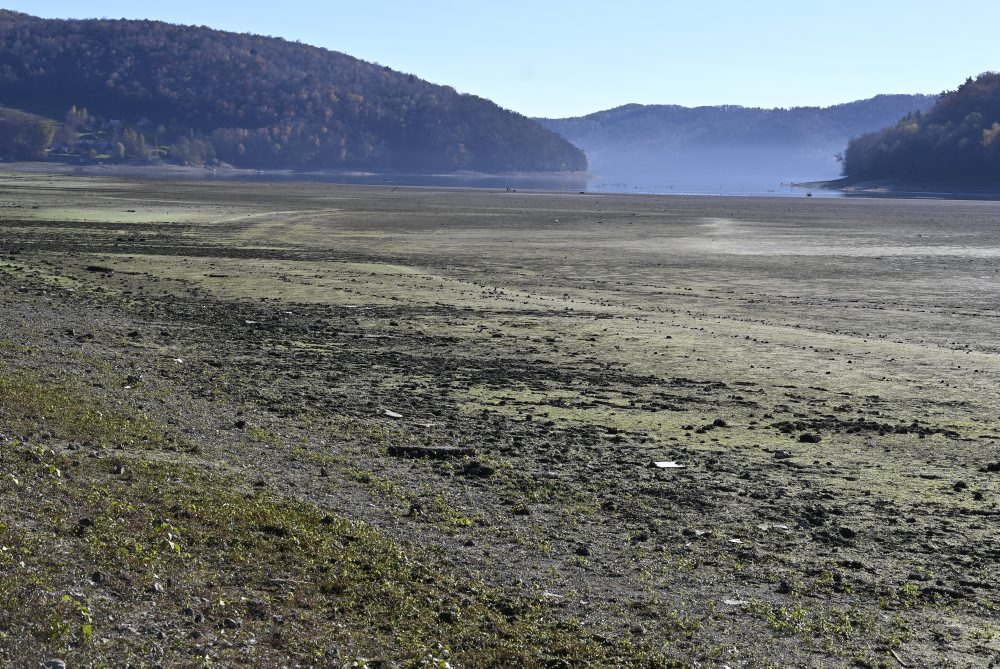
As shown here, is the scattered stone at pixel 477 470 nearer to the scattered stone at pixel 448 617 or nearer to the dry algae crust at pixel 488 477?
the dry algae crust at pixel 488 477

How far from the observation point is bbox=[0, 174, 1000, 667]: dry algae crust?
6883 mm

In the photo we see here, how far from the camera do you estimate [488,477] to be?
10727mm

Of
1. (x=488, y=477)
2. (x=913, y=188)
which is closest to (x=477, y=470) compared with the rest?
(x=488, y=477)

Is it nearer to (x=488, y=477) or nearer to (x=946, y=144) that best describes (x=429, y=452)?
(x=488, y=477)

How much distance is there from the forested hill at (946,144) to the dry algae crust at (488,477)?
136 m

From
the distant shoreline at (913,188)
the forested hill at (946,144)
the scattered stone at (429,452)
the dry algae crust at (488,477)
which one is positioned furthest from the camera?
the forested hill at (946,144)

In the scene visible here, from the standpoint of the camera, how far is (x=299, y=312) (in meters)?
21.9

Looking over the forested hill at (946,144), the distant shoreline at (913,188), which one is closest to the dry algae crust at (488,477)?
the distant shoreline at (913,188)

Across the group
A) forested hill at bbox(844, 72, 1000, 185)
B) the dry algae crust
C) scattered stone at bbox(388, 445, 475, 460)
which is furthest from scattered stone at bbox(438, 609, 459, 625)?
forested hill at bbox(844, 72, 1000, 185)

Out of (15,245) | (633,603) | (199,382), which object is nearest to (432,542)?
(633,603)

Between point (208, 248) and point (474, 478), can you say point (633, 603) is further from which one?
point (208, 248)

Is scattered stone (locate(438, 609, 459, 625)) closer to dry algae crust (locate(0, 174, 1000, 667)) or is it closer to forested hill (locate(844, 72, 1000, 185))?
dry algae crust (locate(0, 174, 1000, 667))

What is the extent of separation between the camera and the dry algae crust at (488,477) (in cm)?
688

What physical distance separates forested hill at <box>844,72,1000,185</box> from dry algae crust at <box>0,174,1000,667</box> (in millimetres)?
136489
